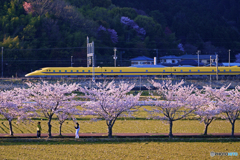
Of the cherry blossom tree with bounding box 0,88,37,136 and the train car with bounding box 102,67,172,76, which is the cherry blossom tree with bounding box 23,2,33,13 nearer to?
the train car with bounding box 102,67,172,76

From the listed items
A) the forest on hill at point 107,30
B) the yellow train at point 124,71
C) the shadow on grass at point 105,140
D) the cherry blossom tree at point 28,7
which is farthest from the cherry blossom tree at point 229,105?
the cherry blossom tree at point 28,7

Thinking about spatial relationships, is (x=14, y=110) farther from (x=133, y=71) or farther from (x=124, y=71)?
(x=133, y=71)

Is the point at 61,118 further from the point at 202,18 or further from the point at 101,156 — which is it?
the point at 202,18

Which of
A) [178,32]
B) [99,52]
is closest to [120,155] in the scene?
[99,52]

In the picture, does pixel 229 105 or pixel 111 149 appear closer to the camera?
pixel 111 149

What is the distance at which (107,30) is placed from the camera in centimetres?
7075

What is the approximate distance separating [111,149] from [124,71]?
107ft

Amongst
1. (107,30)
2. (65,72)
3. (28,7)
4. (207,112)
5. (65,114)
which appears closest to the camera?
(207,112)

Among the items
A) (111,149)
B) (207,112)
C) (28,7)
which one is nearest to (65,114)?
(111,149)

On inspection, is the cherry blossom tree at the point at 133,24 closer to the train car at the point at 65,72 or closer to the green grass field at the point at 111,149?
the train car at the point at 65,72

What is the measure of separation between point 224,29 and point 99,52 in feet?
148

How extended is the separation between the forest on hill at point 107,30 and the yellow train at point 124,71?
8893 millimetres

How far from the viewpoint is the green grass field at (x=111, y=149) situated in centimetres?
1531

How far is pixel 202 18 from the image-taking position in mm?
94688
